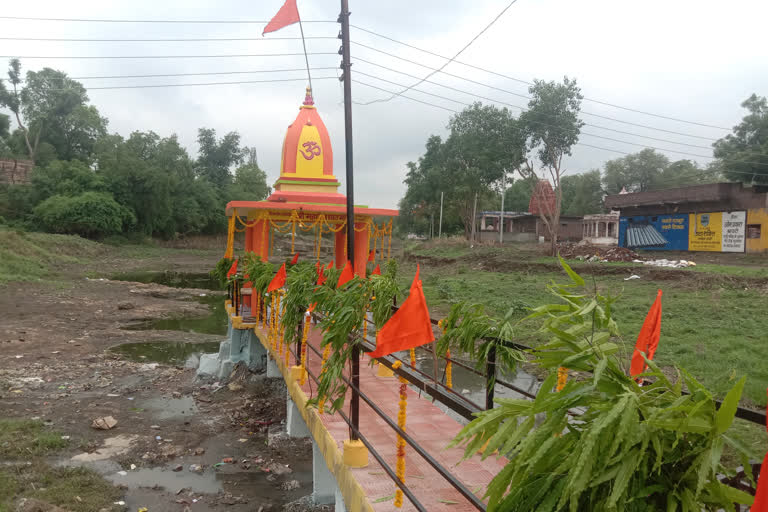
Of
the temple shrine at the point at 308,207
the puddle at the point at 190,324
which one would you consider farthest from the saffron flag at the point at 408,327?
the puddle at the point at 190,324

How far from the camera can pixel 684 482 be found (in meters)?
1.32

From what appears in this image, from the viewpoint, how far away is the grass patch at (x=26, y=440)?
668 centimetres

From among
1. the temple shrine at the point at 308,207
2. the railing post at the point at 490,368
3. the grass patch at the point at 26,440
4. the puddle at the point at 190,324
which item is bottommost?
the puddle at the point at 190,324

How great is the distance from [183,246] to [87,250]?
1388 centimetres

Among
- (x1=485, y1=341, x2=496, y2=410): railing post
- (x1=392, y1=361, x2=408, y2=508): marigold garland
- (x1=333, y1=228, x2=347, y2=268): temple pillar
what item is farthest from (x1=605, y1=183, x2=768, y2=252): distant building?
(x1=392, y1=361, x2=408, y2=508): marigold garland

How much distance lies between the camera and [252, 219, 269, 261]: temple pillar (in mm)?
10555

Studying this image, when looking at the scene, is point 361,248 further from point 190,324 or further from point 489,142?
point 489,142

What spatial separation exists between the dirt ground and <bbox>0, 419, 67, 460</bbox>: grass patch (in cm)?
22

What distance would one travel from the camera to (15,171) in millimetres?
46625

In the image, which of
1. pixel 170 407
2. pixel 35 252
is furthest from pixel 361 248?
pixel 35 252

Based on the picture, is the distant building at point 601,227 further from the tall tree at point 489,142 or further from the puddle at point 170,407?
the puddle at point 170,407

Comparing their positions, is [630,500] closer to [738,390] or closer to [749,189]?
[738,390]

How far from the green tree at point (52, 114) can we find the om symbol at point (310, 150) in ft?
157

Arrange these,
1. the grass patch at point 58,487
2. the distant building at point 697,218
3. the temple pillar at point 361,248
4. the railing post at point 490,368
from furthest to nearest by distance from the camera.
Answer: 1. the distant building at point 697,218
2. the temple pillar at point 361,248
3. the grass patch at point 58,487
4. the railing post at point 490,368
